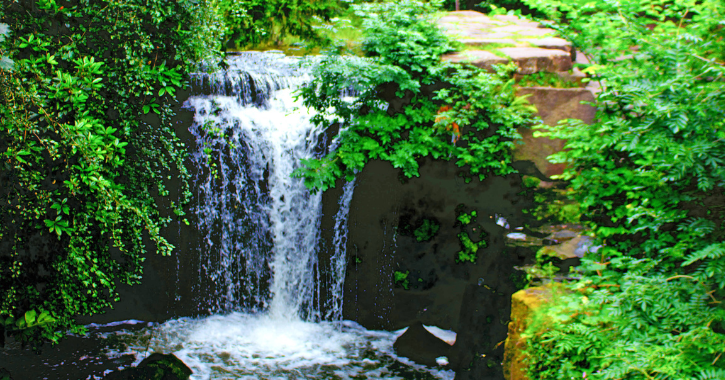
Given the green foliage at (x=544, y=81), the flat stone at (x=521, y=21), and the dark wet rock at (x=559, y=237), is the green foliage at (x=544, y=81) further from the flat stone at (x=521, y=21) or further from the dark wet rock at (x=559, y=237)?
the flat stone at (x=521, y=21)

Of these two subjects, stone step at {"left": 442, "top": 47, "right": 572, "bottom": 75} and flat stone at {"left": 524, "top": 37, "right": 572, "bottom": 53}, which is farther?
flat stone at {"left": 524, "top": 37, "right": 572, "bottom": 53}

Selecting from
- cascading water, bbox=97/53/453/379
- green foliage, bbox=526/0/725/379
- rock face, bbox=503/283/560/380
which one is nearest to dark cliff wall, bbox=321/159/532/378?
cascading water, bbox=97/53/453/379

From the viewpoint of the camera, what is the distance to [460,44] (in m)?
5.12

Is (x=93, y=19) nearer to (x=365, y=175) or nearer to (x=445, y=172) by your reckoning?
(x=365, y=175)

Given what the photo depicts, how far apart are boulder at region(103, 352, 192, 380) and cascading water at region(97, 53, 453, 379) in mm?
277

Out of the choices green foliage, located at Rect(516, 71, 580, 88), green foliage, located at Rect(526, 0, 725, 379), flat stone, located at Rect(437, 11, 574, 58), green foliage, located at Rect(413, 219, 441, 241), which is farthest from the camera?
green foliage, located at Rect(413, 219, 441, 241)

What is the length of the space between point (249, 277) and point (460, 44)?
4.25 metres

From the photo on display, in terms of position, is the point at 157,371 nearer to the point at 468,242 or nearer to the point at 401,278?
the point at 401,278

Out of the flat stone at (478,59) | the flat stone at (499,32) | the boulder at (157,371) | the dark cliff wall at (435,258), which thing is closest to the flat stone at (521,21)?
the flat stone at (499,32)

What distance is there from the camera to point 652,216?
9.23 ft

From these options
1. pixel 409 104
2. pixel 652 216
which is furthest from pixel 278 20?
pixel 652 216

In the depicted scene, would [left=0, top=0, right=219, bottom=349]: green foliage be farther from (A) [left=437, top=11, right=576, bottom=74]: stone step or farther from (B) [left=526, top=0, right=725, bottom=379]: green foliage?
(B) [left=526, top=0, right=725, bottom=379]: green foliage

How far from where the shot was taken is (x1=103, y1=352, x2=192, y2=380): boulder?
169 inches

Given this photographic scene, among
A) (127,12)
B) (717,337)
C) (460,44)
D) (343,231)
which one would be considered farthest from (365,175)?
(717,337)
